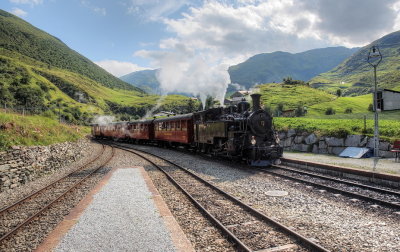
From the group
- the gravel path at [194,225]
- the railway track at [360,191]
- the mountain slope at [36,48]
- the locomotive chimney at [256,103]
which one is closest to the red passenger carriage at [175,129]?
the locomotive chimney at [256,103]

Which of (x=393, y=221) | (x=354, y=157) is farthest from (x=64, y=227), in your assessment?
(x=354, y=157)

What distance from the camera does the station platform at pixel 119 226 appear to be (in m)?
5.05

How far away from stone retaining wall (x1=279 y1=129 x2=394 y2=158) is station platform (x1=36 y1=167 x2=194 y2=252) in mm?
12391

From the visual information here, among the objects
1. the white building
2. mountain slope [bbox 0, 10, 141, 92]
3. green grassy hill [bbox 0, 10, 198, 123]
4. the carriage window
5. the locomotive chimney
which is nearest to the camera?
the locomotive chimney

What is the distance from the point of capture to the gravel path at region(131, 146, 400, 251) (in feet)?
16.8

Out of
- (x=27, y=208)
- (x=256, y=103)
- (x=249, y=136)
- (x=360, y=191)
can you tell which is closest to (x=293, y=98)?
(x=256, y=103)

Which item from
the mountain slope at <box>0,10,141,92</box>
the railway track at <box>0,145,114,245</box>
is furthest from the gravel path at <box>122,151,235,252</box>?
the mountain slope at <box>0,10,141,92</box>

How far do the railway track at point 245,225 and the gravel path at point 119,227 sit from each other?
46.6 inches

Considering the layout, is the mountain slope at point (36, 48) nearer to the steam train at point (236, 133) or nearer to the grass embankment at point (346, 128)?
the steam train at point (236, 133)

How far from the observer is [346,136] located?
1689cm

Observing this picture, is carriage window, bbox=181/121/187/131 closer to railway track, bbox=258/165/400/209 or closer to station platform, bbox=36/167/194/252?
railway track, bbox=258/165/400/209

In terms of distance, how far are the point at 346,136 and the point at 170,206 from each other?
1311 cm

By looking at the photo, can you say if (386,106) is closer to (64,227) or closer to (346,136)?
(346,136)

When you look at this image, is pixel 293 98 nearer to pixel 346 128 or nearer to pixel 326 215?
pixel 346 128
